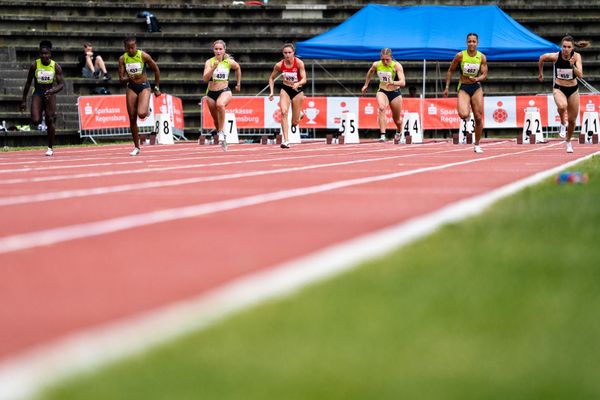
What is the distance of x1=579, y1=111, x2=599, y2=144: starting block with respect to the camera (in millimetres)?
29131

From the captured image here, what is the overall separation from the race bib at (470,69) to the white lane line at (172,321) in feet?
47.1

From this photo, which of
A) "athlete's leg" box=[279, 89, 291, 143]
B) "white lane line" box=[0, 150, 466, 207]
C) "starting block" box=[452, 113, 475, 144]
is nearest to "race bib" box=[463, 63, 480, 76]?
"athlete's leg" box=[279, 89, 291, 143]

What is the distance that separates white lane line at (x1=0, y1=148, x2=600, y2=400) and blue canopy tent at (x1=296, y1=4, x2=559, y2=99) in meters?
25.2

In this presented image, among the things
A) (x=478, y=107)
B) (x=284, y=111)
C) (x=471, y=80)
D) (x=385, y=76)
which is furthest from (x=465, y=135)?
(x=478, y=107)

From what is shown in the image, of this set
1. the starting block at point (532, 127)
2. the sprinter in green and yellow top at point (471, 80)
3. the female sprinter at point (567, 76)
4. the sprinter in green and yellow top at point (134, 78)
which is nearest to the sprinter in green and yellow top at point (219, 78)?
the sprinter in green and yellow top at point (134, 78)

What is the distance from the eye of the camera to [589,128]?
30.5 meters

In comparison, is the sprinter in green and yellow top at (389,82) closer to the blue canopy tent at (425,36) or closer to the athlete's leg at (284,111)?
the blue canopy tent at (425,36)

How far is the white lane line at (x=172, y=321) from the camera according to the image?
2949 mm

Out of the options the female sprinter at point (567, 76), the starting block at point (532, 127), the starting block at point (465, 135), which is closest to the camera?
the female sprinter at point (567, 76)

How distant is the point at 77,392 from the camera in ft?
9.03

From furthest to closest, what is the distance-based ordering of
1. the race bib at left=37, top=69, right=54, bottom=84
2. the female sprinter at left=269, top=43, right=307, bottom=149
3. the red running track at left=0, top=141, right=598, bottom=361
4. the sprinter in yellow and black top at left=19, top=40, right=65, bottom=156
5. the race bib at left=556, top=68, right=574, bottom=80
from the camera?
the female sprinter at left=269, top=43, right=307, bottom=149
the race bib at left=37, top=69, right=54, bottom=84
the sprinter in yellow and black top at left=19, top=40, right=65, bottom=156
the race bib at left=556, top=68, right=574, bottom=80
the red running track at left=0, top=141, right=598, bottom=361

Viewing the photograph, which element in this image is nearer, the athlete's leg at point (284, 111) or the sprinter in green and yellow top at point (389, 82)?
the athlete's leg at point (284, 111)

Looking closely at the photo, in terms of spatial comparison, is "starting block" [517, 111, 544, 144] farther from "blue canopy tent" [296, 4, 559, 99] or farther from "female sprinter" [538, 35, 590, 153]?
"female sprinter" [538, 35, 590, 153]

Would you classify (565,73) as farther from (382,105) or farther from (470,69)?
(382,105)
